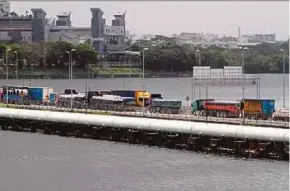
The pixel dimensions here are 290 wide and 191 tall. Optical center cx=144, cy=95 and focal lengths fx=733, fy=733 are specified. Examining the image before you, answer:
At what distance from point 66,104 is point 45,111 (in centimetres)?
622

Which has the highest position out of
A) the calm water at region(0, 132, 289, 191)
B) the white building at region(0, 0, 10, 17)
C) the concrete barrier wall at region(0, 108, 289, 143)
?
the white building at region(0, 0, 10, 17)

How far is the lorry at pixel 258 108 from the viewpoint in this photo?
162 ft

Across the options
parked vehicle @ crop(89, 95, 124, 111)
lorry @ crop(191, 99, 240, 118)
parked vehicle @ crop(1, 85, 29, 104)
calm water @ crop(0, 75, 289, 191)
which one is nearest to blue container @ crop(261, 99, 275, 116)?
lorry @ crop(191, 99, 240, 118)

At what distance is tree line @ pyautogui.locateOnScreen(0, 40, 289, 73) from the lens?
14388 centimetres

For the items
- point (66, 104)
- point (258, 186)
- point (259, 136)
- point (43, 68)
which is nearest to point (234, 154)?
point (259, 136)

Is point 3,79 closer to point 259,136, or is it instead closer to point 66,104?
point 66,104

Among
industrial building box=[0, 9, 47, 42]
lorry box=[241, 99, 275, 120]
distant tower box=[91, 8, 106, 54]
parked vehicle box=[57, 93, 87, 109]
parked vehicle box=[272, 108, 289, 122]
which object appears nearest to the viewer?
parked vehicle box=[272, 108, 289, 122]

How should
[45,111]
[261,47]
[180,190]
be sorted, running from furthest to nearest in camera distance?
[261,47] < [45,111] < [180,190]

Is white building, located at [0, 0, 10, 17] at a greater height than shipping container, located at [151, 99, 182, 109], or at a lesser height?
greater

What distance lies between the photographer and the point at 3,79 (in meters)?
133

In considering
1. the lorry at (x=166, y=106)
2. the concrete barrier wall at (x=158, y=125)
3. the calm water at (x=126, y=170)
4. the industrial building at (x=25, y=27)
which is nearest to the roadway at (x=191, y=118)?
the lorry at (x=166, y=106)

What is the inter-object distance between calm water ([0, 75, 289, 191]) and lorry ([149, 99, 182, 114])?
8.37 m

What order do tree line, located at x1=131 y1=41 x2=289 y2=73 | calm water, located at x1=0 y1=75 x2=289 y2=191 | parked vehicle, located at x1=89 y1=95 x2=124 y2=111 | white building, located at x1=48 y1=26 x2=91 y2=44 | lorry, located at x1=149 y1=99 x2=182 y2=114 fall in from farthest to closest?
white building, located at x1=48 y1=26 x2=91 y2=44 < tree line, located at x1=131 y1=41 x2=289 y2=73 < parked vehicle, located at x1=89 y1=95 x2=124 y2=111 < lorry, located at x1=149 y1=99 x2=182 y2=114 < calm water, located at x1=0 y1=75 x2=289 y2=191

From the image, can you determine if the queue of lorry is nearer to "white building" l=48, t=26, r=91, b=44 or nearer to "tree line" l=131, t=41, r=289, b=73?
"tree line" l=131, t=41, r=289, b=73
